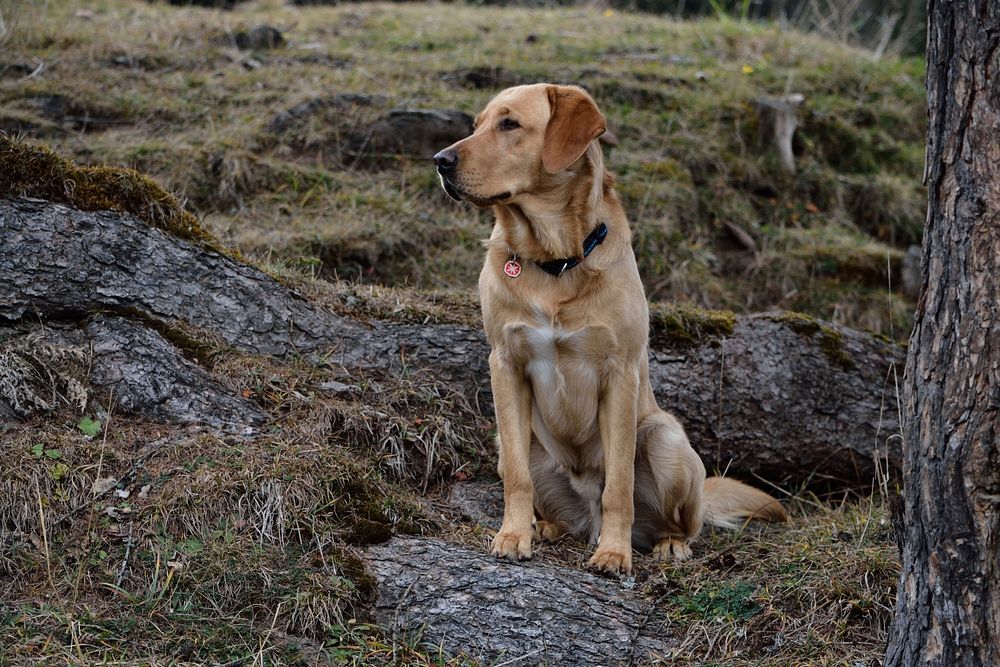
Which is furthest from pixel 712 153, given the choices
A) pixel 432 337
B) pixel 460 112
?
pixel 432 337

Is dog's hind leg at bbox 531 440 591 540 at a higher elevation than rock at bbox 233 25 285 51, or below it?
below

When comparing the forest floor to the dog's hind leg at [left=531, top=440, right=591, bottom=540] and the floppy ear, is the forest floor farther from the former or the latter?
the floppy ear

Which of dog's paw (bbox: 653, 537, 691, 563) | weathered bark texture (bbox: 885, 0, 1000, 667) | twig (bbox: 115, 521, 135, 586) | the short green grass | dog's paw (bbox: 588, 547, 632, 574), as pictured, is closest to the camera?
weathered bark texture (bbox: 885, 0, 1000, 667)

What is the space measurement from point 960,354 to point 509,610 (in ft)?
5.57

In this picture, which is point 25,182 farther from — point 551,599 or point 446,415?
point 551,599

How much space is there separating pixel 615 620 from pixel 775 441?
80.5 inches

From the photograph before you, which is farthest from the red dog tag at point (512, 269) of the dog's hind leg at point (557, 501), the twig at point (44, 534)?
the twig at point (44, 534)

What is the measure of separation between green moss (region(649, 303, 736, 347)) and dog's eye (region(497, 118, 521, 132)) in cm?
174

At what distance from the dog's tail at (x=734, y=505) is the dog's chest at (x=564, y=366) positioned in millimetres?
821

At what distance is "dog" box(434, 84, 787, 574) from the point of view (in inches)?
150

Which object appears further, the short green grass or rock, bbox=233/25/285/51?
rock, bbox=233/25/285/51

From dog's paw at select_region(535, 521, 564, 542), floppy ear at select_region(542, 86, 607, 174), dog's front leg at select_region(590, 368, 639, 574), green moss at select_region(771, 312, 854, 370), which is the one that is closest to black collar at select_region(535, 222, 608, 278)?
floppy ear at select_region(542, 86, 607, 174)

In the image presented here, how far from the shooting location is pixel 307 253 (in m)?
5.94

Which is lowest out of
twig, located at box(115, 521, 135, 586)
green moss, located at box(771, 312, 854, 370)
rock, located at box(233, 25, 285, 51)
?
twig, located at box(115, 521, 135, 586)
